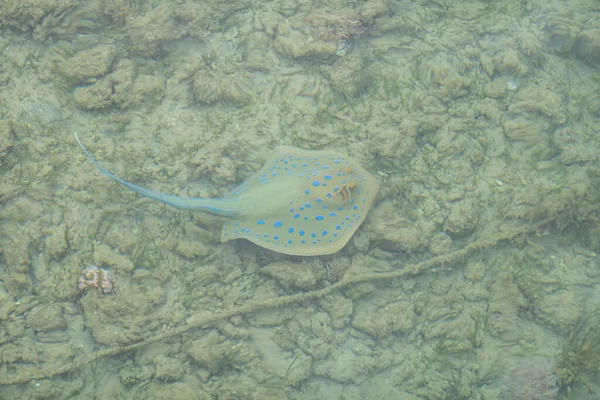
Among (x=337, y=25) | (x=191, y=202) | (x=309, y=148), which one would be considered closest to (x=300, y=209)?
(x=309, y=148)

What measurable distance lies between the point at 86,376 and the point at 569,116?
705 centimetres

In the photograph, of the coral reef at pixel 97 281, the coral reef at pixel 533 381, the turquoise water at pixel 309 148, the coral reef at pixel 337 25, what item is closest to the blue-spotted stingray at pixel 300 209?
the turquoise water at pixel 309 148

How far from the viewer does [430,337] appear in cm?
496

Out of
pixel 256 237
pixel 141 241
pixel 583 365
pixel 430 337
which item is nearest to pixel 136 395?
pixel 141 241

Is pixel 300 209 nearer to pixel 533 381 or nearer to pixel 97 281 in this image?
pixel 97 281

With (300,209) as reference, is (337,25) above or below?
above

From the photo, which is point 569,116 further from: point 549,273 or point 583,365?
point 583,365

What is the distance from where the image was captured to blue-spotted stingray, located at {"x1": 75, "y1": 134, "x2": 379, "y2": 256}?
482 cm

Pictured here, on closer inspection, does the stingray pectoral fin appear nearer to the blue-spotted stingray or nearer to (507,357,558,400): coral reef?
the blue-spotted stingray

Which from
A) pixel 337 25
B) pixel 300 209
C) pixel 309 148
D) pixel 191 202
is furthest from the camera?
pixel 337 25

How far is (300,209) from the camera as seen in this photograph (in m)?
4.95

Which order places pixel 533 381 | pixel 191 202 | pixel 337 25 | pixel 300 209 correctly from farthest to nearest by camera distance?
pixel 337 25
pixel 300 209
pixel 191 202
pixel 533 381

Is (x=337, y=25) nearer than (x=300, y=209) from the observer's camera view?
No

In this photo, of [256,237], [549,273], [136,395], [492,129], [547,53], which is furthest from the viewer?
[547,53]
